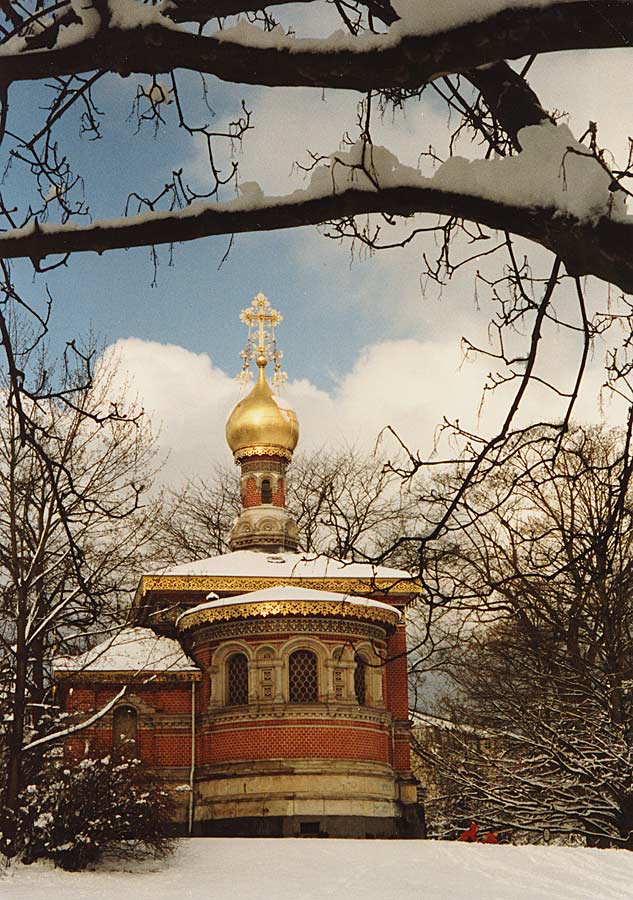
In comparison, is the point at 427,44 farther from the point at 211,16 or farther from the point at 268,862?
the point at 268,862

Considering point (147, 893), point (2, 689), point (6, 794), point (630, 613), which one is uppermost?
point (630, 613)

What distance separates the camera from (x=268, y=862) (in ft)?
52.0

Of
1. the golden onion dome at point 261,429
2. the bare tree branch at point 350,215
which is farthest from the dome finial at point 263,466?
the bare tree branch at point 350,215

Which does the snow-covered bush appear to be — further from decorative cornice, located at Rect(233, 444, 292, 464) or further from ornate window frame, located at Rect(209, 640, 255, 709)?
decorative cornice, located at Rect(233, 444, 292, 464)

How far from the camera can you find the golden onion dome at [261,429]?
98.5 ft

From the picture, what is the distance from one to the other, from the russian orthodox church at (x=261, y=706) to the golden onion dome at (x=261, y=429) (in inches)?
217

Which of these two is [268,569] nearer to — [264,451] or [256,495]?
[256,495]

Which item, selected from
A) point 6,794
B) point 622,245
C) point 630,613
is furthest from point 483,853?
point 622,245

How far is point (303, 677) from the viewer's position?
23016 millimetres

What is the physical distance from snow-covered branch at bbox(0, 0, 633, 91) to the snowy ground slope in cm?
1011

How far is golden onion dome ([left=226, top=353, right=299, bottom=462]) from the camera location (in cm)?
3003

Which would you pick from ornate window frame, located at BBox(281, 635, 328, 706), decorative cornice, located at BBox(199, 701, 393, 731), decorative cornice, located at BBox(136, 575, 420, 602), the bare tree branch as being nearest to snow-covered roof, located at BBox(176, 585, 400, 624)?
ornate window frame, located at BBox(281, 635, 328, 706)

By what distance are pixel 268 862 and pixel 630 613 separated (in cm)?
806

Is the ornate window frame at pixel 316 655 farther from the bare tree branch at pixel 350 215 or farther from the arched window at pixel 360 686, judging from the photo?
the bare tree branch at pixel 350 215
